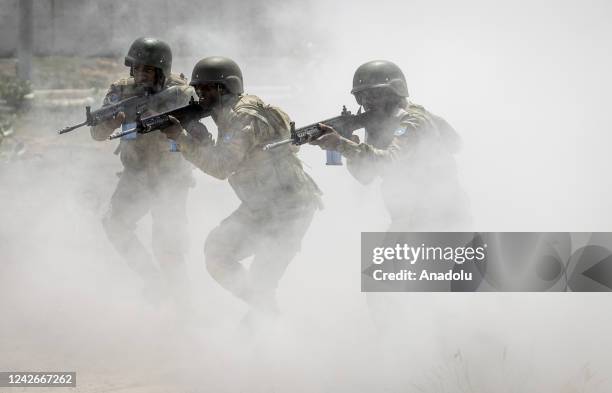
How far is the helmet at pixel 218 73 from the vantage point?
6.33m

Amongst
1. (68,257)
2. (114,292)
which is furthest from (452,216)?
(68,257)

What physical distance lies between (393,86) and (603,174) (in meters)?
3.91

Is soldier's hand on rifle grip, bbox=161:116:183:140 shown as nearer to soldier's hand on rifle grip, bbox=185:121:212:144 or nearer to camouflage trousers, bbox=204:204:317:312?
soldier's hand on rifle grip, bbox=185:121:212:144

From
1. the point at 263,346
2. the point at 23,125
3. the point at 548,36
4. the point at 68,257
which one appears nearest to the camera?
the point at 263,346

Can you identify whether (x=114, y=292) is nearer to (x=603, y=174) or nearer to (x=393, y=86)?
(x=393, y=86)

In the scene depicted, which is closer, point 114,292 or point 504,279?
point 504,279

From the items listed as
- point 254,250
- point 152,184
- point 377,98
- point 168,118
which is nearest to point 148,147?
point 152,184

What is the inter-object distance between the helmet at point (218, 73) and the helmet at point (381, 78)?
774mm

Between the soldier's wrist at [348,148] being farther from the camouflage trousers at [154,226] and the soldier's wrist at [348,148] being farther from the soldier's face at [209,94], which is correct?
the camouflage trousers at [154,226]

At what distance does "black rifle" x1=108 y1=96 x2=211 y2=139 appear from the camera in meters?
6.20

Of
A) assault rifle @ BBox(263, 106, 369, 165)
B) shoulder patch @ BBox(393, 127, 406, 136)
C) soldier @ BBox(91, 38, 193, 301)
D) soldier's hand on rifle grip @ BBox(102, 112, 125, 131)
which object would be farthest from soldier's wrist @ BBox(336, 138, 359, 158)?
soldier's hand on rifle grip @ BBox(102, 112, 125, 131)

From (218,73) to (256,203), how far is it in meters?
0.84

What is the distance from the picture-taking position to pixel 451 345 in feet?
20.1

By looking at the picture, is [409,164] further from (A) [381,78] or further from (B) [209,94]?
(B) [209,94]
